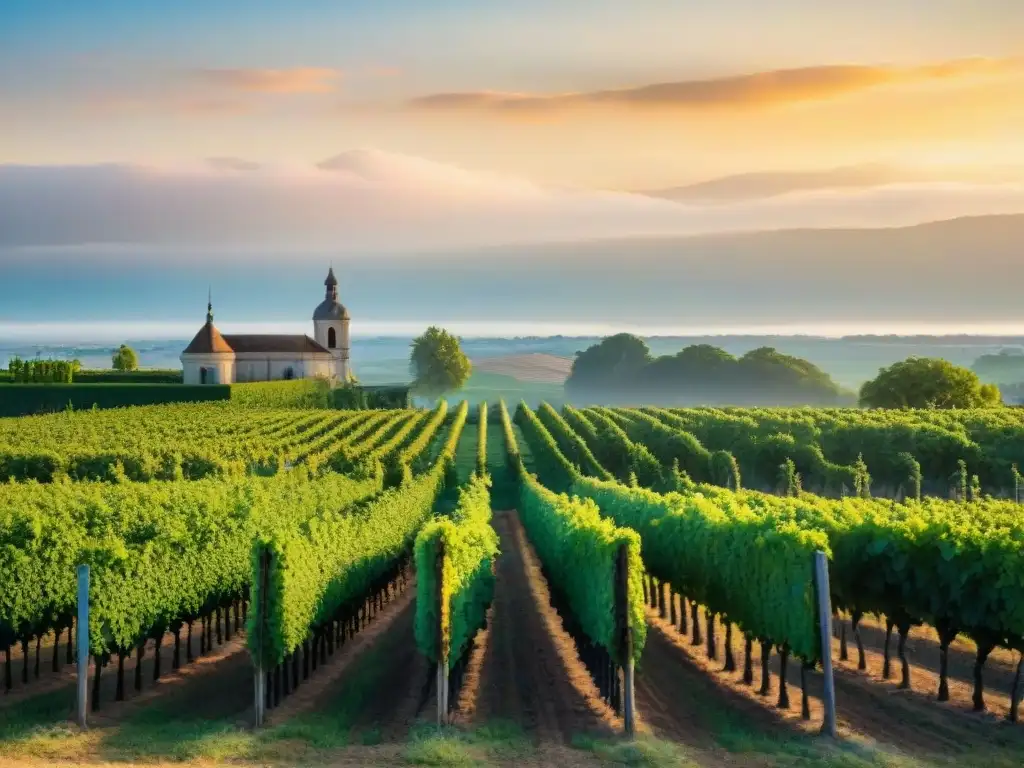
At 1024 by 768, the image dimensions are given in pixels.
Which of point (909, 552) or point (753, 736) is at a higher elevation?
point (909, 552)

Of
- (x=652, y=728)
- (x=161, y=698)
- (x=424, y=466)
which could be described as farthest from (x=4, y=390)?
(x=652, y=728)

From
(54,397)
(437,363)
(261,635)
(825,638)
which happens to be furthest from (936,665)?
(437,363)

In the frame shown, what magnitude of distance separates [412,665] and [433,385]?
474ft

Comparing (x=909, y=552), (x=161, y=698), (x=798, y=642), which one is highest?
(x=909, y=552)

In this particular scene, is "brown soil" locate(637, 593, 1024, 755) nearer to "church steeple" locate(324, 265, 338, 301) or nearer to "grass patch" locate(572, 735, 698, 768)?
"grass patch" locate(572, 735, 698, 768)

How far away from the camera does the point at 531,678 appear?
19219 millimetres

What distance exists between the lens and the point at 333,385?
124062 mm

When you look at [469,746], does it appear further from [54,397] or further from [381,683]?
[54,397]

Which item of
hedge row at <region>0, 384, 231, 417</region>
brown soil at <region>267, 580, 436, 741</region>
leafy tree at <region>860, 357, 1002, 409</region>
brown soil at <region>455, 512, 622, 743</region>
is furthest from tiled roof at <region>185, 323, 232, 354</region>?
brown soil at <region>267, 580, 436, 741</region>

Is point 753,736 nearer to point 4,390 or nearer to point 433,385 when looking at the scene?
point 4,390

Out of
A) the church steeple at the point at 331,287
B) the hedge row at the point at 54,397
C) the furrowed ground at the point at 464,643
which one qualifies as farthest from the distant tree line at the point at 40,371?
the furrowed ground at the point at 464,643

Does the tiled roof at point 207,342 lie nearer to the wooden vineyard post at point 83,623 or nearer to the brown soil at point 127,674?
the brown soil at point 127,674

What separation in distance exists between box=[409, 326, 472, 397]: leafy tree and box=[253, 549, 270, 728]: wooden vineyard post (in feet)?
483

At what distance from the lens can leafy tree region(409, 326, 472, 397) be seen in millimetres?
164375
